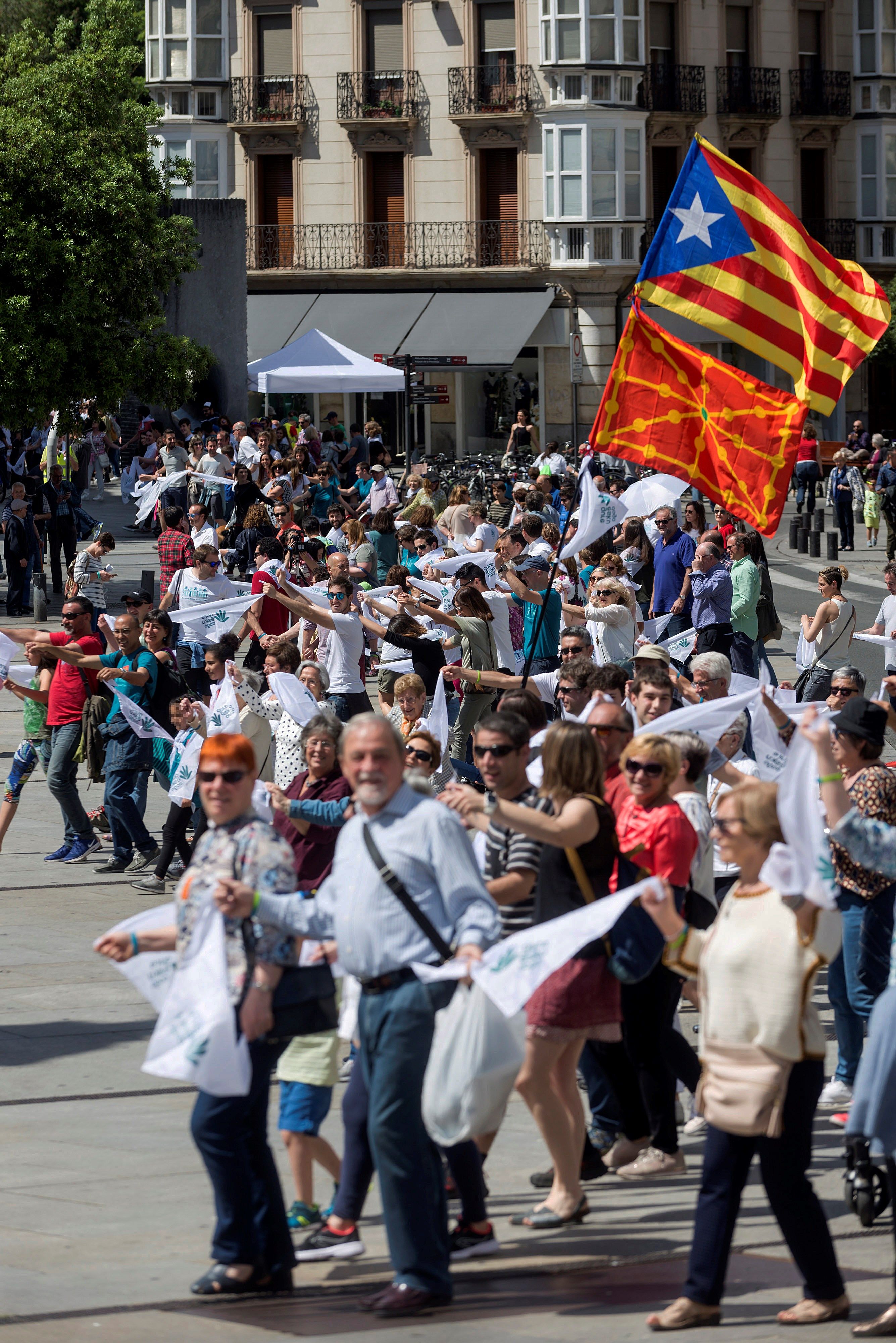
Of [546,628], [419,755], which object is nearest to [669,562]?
[546,628]

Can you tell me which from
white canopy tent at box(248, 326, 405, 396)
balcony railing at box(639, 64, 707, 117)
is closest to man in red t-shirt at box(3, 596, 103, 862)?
white canopy tent at box(248, 326, 405, 396)

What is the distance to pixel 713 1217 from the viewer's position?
17.0ft

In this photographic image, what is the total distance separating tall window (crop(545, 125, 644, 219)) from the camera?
155ft

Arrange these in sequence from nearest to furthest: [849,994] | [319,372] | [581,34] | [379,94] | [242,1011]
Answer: [242,1011] < [849,994] < [319,372] < [581,34] < [379,94]

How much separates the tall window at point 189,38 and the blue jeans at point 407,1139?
4740 centimetres

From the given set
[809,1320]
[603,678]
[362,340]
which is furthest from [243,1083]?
[362,340]

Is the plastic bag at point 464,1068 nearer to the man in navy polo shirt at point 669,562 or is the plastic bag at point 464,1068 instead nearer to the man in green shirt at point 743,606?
the man in green shirt at point 743,606

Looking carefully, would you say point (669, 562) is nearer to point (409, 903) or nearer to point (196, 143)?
point (409, 903)

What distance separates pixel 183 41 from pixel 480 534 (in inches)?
1366

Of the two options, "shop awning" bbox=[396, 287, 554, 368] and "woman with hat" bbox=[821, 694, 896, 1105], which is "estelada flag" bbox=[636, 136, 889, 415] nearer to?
"woman with hat" bbox=[821, 694, 896, 1105]

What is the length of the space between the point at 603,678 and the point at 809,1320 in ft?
11.8

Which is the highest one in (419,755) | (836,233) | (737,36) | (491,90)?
(737,36)

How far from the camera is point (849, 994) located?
7.12m

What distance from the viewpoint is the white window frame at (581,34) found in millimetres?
46938
